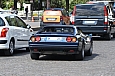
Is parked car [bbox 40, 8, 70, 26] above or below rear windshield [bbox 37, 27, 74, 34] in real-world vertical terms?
below

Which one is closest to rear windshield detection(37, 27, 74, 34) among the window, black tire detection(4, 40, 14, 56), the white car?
the window

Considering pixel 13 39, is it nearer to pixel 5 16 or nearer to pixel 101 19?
pixel 5 16

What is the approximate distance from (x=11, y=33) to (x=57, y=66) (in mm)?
3280

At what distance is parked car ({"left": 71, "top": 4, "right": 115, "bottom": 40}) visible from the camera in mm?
22625

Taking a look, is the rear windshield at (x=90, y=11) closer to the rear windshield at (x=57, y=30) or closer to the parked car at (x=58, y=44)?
the rear windshield at (x=57, y=30)

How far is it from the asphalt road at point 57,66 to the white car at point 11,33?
382 millimetres

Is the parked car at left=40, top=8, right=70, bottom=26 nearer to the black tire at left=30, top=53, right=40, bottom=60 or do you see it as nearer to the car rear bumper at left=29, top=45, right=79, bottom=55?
the black tire at left=30, top=53, right=40, bottom=60

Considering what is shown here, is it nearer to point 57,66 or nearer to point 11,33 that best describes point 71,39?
point 57,66

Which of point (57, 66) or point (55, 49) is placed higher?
point (55, 49)

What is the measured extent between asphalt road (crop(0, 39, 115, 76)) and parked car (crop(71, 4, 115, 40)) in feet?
24.2

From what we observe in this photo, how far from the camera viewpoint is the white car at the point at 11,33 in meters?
14.8

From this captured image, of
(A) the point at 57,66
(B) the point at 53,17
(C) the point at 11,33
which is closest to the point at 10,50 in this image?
(C) the point at 11,33

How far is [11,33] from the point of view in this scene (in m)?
15.1

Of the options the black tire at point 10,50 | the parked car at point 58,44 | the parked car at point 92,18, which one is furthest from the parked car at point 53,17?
the parked car at point 58,44
